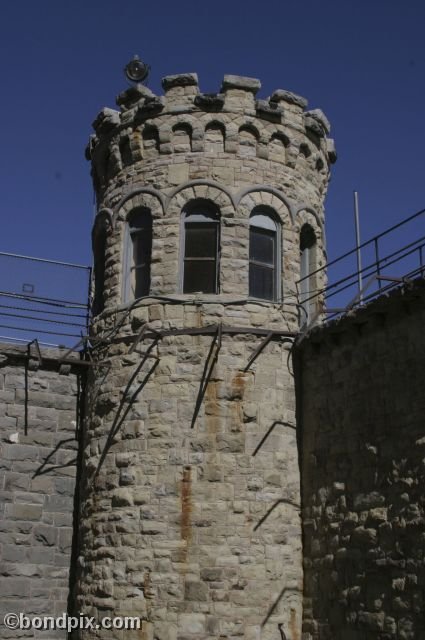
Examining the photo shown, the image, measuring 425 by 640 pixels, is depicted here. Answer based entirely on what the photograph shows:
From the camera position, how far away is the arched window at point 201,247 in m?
15.0

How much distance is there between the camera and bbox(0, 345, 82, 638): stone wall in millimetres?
14602

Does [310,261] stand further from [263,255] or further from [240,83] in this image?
[240,83]

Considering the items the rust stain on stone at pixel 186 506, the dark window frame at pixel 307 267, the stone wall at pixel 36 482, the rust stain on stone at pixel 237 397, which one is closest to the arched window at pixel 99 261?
the stone wall at pixel 36 482

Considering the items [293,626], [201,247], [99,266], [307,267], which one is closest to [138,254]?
[201,247]

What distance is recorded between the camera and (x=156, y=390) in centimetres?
1423

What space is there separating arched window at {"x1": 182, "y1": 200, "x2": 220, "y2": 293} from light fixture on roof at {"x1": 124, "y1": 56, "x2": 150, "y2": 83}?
9.59 ft

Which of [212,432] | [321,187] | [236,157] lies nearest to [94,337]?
[212,432]

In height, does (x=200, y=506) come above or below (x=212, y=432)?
below

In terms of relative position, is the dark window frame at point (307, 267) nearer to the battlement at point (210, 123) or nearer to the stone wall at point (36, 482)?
the battlement at point (210, 123)

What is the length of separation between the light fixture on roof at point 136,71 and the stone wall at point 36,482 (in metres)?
5.47

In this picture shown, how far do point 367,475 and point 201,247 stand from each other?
16.6 ft

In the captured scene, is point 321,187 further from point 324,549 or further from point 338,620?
point 338,620

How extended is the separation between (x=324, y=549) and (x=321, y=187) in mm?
7155

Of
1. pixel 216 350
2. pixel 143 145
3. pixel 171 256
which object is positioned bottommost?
pixel 216 350
